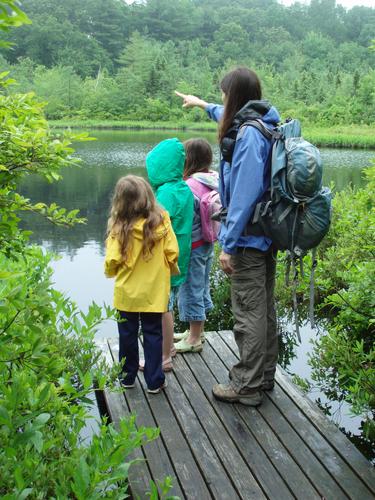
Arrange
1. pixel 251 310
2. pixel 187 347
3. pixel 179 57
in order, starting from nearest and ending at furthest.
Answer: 1. pixel 251 310
2. pixel 187 347
3. pixel 179 57

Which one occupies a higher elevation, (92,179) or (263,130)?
(263,130)

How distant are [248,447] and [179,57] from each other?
6604cm

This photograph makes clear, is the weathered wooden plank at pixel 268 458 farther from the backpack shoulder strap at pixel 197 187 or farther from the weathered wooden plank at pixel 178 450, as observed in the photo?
the backpack shoulder strap at pixel 197 187

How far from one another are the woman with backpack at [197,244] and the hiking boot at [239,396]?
27.6 inches

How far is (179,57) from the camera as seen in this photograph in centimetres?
6450

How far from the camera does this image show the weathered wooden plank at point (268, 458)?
2352 mm

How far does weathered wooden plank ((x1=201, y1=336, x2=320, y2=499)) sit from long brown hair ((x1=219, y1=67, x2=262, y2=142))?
144 cm

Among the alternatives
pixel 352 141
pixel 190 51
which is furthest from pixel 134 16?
pixel 352 141

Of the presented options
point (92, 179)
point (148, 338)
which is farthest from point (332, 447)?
point (92, 179)

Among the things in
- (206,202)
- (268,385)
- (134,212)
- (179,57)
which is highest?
(134,212)

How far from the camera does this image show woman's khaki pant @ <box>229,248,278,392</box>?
282 cm

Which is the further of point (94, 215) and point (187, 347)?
point (94, 215)

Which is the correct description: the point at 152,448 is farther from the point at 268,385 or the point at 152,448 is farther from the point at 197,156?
the point at 197,156

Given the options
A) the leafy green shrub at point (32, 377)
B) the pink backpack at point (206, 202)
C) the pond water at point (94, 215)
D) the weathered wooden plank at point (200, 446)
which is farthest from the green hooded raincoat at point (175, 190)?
the pond water at point (94, 215)
